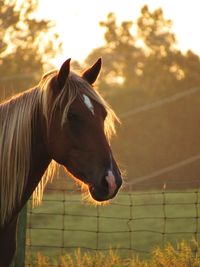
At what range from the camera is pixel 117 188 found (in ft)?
14.7

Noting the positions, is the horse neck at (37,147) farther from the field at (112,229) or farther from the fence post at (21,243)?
the field at (112,229)

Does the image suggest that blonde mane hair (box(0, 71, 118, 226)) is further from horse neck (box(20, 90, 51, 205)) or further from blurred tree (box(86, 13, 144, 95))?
blurred tree (box(86, 13, 144, 95))

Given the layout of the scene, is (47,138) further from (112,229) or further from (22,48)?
(22,48)

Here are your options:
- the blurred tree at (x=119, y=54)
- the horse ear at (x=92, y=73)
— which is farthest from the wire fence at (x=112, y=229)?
the blurred tree at (x=119, y=54)

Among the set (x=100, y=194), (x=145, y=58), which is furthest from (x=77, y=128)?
(x=145, y=58)

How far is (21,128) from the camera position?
479 cm

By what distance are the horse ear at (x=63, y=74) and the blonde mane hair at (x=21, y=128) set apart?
0.10 ft

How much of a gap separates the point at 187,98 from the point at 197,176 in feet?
21.4

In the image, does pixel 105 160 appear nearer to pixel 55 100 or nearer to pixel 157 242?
pixel 55 100

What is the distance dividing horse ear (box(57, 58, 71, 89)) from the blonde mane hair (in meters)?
0.03

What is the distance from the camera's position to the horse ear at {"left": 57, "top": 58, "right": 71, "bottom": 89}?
186 inches

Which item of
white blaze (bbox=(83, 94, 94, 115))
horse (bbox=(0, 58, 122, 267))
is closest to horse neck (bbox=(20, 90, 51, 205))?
horse (bbox=(0, 58, 122, 267))

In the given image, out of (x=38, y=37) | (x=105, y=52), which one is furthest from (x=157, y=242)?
(x=105, y=52)

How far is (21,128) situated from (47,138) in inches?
6.8
